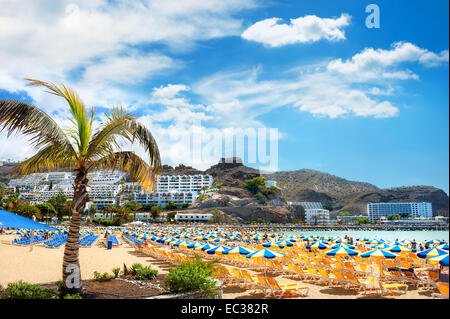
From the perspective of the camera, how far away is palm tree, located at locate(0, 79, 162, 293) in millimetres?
7324

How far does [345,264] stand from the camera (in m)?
13.2

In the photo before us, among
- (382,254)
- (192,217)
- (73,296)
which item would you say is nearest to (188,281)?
(73,296)

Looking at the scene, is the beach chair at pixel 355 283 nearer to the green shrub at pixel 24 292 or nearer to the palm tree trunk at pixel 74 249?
the palm tree trunk at pixel 74 249

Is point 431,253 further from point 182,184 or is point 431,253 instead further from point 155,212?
point 182,184

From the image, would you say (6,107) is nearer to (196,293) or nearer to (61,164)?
(61,164)

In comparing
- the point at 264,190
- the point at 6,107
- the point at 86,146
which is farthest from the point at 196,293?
the point at 264,190

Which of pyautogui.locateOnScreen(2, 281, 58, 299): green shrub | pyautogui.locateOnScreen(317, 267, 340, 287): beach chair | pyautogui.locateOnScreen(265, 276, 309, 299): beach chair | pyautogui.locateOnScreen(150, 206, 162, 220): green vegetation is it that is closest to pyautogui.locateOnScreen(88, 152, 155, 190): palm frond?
pyautogui.locateOnScreen(2, 281, 58, 299): green shrub

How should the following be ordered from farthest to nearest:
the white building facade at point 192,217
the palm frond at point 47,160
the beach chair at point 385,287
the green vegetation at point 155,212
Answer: the white building facade at point 192,217 < the green vegetation at point 155,212 < the beach chair at point 385,287 < the palm frond at point 47,160

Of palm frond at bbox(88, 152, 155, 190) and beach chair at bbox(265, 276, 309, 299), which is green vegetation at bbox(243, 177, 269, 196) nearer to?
beach chair at bbox(265, 276, 309, 299)

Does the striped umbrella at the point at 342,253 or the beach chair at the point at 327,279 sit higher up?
the striped umbrella at the point at 342,253

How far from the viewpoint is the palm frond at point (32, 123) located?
7133mm

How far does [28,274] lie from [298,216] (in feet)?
423

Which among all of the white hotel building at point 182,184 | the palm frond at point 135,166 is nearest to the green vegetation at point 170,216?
the white hotel building at point 182,184
